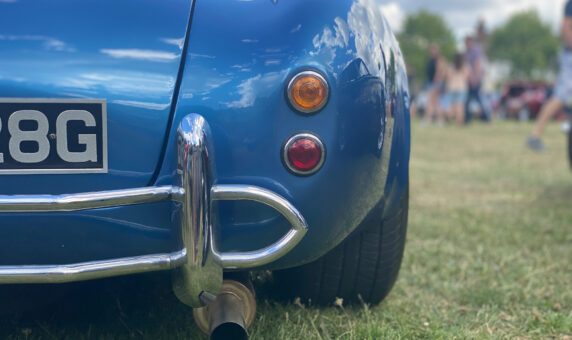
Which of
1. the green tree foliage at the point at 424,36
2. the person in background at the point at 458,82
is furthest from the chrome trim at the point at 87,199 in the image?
the green tree foliage at the point at 424,36

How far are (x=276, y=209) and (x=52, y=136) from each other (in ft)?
1.64

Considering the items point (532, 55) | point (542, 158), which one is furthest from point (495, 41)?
point (542, 158)

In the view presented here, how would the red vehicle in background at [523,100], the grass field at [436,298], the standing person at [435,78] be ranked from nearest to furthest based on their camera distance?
the grass field at [436,298], the standing person at [435,78], the red vehicle in background at [523,100]

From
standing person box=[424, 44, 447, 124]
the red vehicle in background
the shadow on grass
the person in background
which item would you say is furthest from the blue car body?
the red vehicle in background

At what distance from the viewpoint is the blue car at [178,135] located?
4.51 feet

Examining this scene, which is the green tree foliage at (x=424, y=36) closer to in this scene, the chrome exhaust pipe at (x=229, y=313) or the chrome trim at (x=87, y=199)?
the chrome exhaust pipe at (x=229, y=313)

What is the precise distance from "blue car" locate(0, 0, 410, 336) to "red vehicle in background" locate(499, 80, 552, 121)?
21952 mm

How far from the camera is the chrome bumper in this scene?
1350mm

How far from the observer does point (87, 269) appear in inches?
54.3

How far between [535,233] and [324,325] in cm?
189

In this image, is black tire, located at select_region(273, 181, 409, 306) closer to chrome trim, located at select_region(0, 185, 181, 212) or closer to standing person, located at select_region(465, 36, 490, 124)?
chrome trim, located at select_region(0, 185, 181, 212)

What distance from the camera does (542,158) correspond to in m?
7.11

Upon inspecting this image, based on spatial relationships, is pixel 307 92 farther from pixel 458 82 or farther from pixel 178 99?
pixel 458 82

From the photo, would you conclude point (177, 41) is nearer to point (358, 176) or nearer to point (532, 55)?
point (358, 176)
